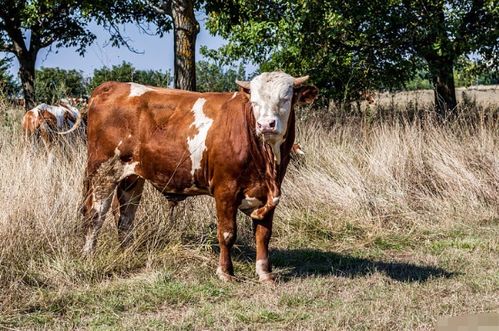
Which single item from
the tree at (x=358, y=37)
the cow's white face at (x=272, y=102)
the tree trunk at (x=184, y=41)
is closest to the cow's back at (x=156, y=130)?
the cow's white face at (x=272, y=102)

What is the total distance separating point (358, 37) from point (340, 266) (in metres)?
7.56

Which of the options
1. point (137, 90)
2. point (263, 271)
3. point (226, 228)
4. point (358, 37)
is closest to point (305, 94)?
point (226, 228)

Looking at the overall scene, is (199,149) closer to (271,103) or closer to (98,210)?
(271,103)

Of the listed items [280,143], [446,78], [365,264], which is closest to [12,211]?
[280,143]

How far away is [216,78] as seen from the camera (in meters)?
14.1

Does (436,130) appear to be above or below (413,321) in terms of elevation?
above

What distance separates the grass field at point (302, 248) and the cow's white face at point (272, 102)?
1227 mm

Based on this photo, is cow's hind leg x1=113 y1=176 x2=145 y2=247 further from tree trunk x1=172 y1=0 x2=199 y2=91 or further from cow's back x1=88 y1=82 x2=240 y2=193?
tree trunk x1=172 y1=0 x2=199 y2=91

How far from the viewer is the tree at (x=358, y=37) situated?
12.0 meters

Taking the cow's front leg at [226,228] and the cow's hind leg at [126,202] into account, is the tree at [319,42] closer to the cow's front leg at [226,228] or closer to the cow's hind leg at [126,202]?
the cow's hind leg at [126,202]

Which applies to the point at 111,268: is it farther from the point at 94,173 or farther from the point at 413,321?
the point at 413,321

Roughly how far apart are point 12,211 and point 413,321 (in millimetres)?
3393

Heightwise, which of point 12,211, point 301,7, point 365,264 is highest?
point 301,7

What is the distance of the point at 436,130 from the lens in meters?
9.87
